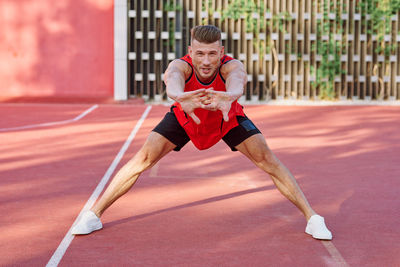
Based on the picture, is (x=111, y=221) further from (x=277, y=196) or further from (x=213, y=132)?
(x=277, y=196)

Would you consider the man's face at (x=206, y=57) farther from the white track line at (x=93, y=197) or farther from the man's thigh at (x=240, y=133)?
the white track line at (x=93, y=197)

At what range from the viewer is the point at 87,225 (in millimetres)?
4402

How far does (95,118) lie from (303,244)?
852 centimetres

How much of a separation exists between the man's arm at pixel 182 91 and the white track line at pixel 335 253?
126 cm

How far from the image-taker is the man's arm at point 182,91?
3910mm

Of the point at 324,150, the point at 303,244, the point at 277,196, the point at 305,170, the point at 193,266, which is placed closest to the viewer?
the point at 193,266

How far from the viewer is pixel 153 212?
5.12 metres

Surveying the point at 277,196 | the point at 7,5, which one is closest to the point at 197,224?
the point at 277,196

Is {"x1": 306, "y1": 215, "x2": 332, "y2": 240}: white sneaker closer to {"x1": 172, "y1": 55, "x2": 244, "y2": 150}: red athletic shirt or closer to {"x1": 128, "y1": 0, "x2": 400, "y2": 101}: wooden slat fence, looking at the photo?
{"x1": 172, "y1": 55, "x2": 244, "y2": 150}: red athletic shirt

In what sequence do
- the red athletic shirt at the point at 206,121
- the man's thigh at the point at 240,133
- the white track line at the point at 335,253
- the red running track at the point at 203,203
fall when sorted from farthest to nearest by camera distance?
1. the man's thigh at the point at 240,133
2. the red athletic shirt at the point at 206,121
3. the red running track at the point at 203,203
4. the white track line at the point at 335,253

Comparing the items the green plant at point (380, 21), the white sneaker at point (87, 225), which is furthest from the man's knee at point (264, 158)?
the green plant at point (380, 21)

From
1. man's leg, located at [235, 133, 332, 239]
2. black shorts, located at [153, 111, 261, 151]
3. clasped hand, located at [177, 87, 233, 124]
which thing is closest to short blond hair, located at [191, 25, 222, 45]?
clasped hand, located at [177, 87, 233, 124]

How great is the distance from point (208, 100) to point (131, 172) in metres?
0.97

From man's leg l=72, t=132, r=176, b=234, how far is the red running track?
4.5 inches
